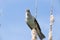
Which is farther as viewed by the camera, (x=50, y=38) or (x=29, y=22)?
(x=29, y=22)

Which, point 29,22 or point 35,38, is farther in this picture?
point 29,22

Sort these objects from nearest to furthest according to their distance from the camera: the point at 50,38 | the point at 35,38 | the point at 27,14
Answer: the point at 35,38 < the point at 50,38 < the point at 27,14

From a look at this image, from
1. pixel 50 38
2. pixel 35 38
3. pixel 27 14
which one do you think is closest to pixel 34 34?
pixel 35 38

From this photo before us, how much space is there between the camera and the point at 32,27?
4.80 meters

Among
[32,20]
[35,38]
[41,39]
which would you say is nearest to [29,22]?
[32,20]

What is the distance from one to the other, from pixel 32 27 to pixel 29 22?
248 mm

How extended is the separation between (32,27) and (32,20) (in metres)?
0.29

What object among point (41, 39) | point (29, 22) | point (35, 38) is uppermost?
point (29, 22)

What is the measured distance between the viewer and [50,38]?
454cm

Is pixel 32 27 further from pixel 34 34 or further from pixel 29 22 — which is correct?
pixel 34 34

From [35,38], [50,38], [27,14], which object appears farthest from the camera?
[27,14]

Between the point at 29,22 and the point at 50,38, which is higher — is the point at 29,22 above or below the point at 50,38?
above

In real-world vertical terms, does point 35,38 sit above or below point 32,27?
below

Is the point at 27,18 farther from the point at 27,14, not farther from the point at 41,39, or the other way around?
the point at 41,39
